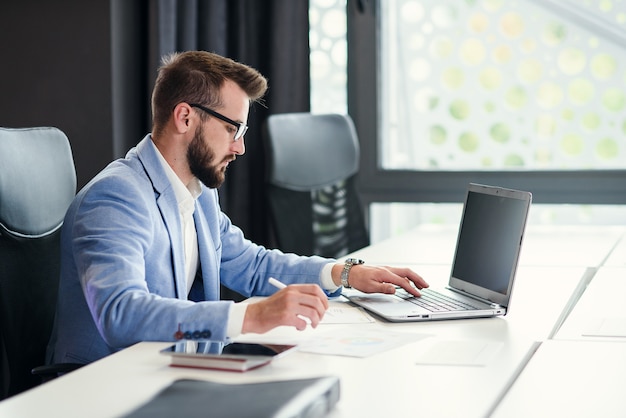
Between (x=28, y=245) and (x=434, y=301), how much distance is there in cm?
89

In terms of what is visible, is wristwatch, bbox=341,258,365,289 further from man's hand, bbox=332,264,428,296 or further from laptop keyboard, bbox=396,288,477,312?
laptop keyboard, bbox=396,288,477,312

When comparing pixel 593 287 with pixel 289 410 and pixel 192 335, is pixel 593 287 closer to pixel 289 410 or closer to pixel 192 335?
pixel 192 335

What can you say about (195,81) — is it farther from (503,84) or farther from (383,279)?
(503,84)

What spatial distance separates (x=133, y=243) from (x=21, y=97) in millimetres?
1902

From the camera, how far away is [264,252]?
2252mm

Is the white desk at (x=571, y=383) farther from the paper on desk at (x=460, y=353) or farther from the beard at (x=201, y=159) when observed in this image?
the beard at (x=201, y=159)

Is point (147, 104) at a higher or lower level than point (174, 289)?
higher

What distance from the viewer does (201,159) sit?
198 centimetres

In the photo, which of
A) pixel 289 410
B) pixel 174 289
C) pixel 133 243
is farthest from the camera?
pixel 174 289

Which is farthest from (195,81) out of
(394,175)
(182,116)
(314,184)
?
(394,175)

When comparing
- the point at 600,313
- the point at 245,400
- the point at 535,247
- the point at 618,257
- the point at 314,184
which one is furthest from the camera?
the point at 314,184

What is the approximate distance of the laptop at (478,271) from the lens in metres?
1.82

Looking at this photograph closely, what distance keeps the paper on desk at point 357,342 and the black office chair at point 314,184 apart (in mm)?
1412

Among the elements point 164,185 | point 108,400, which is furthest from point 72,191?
point 108,400
